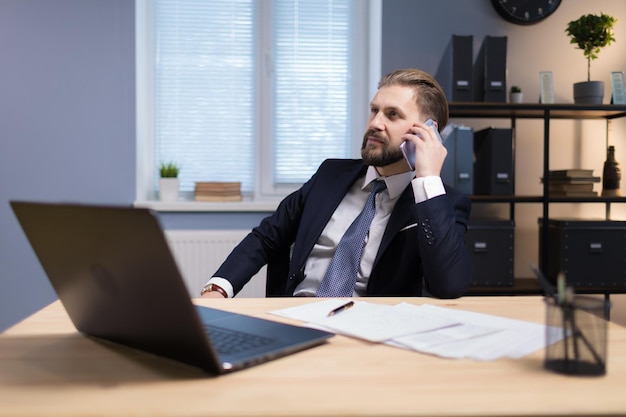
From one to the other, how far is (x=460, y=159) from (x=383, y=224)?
1.39 m

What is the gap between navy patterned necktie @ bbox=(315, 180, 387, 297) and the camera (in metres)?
1.72

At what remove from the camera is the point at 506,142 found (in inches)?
121

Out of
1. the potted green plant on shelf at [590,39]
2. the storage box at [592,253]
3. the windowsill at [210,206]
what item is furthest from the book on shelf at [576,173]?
the windowsill at [210,206]

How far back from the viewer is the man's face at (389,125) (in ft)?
6.15

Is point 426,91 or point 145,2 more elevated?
point 145,2

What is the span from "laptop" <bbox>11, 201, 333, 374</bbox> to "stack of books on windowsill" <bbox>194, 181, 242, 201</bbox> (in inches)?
97.3

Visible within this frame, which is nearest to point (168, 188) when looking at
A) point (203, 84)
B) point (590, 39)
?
point (203, 84)

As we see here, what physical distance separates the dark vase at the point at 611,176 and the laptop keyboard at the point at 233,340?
2.83 m

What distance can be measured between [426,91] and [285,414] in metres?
1.50

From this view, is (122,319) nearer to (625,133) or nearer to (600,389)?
(600,389)

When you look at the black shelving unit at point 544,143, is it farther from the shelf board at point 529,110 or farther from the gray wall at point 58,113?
the gray wall at point 58,113

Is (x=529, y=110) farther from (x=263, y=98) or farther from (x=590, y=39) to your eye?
(x=263, y=98)

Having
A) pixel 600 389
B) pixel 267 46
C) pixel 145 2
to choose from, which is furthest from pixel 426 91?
pixel 145 2

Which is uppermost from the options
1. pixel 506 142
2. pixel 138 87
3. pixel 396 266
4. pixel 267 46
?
pixel 267 46
